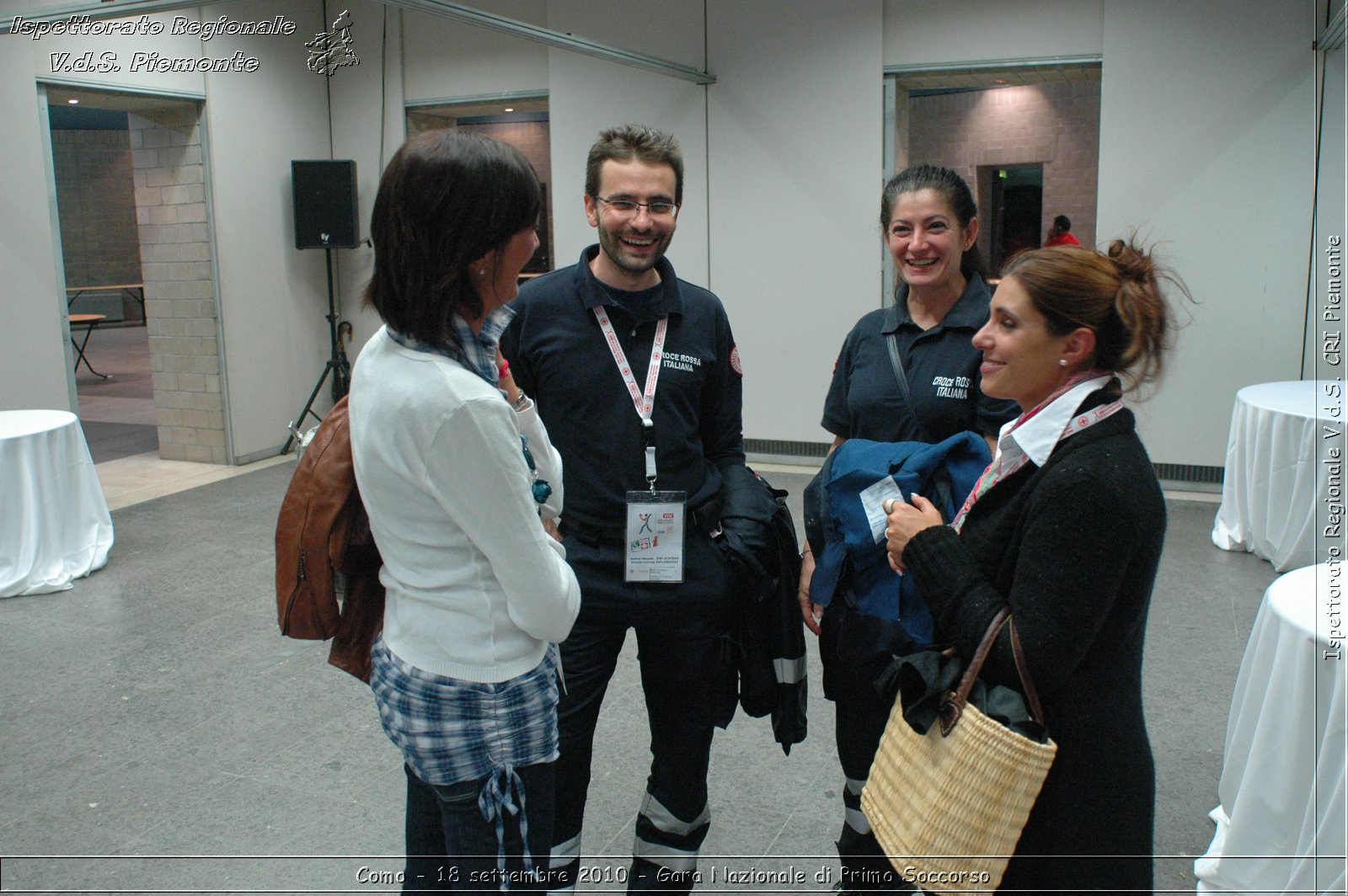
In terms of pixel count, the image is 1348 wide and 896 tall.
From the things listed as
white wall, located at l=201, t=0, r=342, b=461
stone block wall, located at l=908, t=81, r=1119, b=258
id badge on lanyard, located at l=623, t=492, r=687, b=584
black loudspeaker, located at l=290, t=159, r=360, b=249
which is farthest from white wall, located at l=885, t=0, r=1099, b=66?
id badge on lanyard, located at l=623, t=492, r=687, b=584

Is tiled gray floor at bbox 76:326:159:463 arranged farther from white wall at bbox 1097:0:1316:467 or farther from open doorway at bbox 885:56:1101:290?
open doorway at bbox 885:56:1101:290

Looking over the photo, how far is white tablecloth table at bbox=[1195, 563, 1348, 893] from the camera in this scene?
2027mm

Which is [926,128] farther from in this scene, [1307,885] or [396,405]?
[396,405]

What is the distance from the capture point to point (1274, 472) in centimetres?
451

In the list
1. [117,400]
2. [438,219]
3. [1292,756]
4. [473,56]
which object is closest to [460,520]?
[438,219]

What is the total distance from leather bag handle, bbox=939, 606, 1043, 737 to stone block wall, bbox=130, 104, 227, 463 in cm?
654

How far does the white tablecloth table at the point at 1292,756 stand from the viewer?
2.03 meters

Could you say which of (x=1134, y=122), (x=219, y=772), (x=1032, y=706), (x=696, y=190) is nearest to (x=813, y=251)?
(x=696, y=190)

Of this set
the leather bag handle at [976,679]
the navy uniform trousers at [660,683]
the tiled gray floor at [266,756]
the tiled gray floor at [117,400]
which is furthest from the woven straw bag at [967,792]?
the tiled gray floor at [117,400]

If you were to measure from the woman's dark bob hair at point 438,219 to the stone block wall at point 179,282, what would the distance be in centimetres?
622

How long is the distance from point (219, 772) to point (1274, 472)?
13.8 feet

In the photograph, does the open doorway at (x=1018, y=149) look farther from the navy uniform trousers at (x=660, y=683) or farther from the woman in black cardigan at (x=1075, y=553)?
the woman in black cardigan at (x=1075, y=553)

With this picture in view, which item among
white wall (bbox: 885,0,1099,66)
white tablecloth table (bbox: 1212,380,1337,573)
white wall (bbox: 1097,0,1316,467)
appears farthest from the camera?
white wall (bbox: 885,0,1099,66)

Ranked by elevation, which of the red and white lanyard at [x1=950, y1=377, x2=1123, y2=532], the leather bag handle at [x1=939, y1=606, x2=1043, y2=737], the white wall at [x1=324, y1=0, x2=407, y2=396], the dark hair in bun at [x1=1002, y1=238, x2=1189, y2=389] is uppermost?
the white wall at [x1=324, y1=0, x2=407, y2=396]
